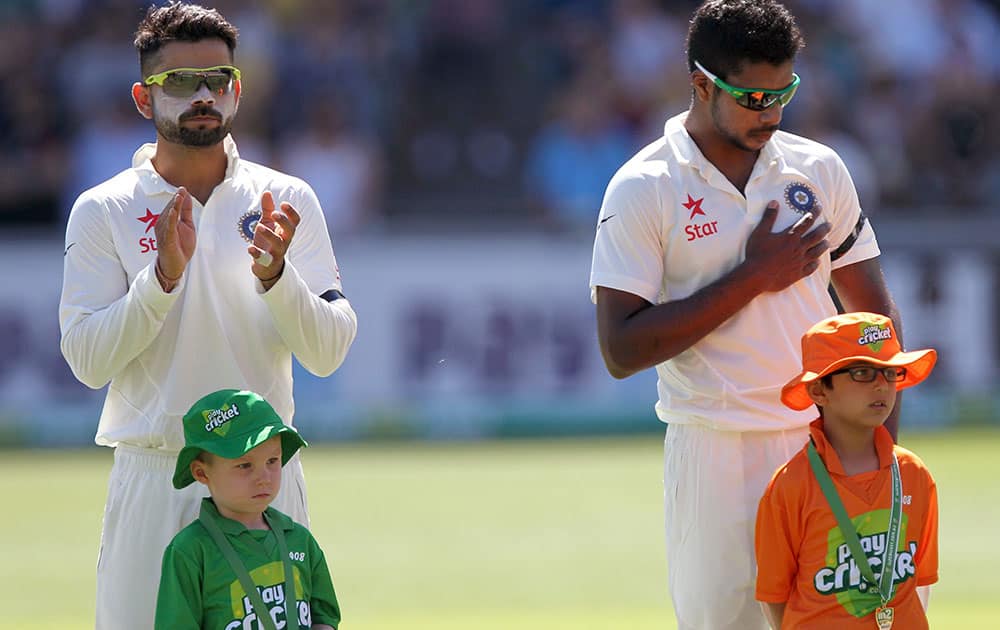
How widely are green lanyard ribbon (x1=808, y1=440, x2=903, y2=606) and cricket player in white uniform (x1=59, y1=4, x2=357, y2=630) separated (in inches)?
51.8

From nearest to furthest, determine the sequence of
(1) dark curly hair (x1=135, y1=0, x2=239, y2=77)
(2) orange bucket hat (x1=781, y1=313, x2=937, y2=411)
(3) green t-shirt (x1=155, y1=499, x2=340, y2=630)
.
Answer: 1. (3) green t-shirt (x1=155, y1=499, x2=340, y2=630)
2. (2) orange bucket hat (x1=781, y1=313, x2=937, y2=411)
3. (1) dark curly hair (x1=135, y1=0, x2=239, y2=77)

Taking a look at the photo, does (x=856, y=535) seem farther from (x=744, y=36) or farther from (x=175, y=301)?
(x=175, y=301)

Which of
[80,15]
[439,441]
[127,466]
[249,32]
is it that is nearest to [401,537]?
[439,441]

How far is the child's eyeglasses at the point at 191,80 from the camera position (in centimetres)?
430

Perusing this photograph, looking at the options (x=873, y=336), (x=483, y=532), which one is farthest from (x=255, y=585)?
(x=483, y=532)

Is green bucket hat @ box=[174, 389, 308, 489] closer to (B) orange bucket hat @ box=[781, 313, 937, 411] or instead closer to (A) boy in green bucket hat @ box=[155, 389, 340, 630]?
(A) boy in green bucket hat @ box=[155, 389, 340, 630]

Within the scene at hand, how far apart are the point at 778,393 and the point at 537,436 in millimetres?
9664

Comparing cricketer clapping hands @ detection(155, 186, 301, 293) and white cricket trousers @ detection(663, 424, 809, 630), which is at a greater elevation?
cricketer clapping hands @ detection(155, 186, 301, 293)

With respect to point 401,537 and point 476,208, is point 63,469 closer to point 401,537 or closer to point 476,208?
point 401,537

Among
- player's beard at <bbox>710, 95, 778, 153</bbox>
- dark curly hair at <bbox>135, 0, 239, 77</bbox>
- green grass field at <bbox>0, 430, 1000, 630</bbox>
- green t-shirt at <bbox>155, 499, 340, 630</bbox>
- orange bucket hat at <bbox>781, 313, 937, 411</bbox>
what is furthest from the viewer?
green grass field at <bbox>0, 430, 1000, 630</bbox>

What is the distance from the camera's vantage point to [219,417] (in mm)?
4094

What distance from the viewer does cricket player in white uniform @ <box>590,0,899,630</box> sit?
13.7 feet

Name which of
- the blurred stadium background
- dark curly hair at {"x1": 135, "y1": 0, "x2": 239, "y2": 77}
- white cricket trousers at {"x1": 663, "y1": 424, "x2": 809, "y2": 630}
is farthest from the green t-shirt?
the blurred stadium background

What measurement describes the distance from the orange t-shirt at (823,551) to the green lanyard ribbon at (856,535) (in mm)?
13
